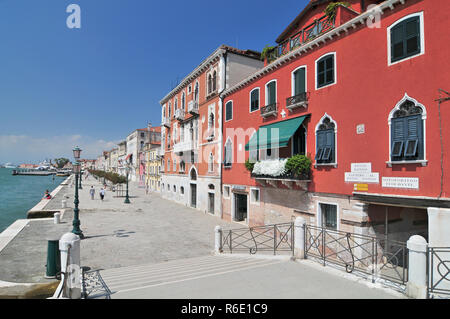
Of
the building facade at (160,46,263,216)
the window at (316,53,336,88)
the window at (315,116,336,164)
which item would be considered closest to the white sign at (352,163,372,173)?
the window at (315,116,336,164)

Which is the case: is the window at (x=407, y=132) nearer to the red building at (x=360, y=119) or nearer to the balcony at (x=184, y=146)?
the red building at (x=360, y=119)

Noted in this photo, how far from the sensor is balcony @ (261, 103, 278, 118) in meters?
14.7

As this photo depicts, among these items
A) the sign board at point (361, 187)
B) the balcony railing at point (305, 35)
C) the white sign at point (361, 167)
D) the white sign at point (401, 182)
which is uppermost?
the balcony railing at point (305, 35)

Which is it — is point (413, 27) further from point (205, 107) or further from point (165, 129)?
point (165, 129)

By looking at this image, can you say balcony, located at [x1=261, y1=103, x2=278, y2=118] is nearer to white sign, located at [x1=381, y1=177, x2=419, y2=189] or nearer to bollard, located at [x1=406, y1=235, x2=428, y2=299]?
white sign, located at [x1=381, y1=177, x2=419, y2=189]

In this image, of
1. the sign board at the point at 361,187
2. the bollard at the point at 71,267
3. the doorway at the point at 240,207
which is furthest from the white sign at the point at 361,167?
the doorway at the point at 240,207

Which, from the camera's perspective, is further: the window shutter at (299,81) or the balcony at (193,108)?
the balcony at (193,108)

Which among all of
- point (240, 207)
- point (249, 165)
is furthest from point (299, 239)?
point (240, 207)

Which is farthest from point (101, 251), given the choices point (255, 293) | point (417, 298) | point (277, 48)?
point (277, 48)

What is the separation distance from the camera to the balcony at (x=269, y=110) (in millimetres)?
14741

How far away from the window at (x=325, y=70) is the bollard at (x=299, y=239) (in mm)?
6731
